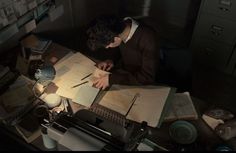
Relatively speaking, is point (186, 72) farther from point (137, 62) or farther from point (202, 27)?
point (202, 27)

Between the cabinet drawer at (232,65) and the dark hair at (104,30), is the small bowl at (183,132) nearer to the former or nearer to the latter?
the dark hair at (104,30)

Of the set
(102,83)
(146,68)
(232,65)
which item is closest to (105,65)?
(102,83)

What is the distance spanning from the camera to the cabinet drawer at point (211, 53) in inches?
116

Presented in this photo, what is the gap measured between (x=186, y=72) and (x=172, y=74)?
9cm

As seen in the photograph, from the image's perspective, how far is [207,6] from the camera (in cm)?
279

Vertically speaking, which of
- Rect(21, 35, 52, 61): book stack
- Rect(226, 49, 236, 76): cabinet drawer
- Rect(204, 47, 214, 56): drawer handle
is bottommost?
Rect(226, 49, 236, 76): cabinet drawer

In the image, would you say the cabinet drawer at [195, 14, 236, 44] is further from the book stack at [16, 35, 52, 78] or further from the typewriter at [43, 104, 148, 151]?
the typewriter at [43, 104, 148, 151]

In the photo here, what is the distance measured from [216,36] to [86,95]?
5.80 ft

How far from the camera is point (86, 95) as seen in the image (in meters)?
1.72

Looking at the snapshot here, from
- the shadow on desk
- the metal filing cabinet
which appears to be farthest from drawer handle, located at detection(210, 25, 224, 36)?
the shadow on desk

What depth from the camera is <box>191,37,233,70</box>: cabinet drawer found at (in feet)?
9.64

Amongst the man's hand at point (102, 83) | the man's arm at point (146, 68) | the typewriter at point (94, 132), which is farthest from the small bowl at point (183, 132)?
the man's hand at point (102, 83)

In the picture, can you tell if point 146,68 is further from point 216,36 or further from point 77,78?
point 216,36

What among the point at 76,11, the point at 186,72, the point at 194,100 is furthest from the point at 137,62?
the point at 76,11
